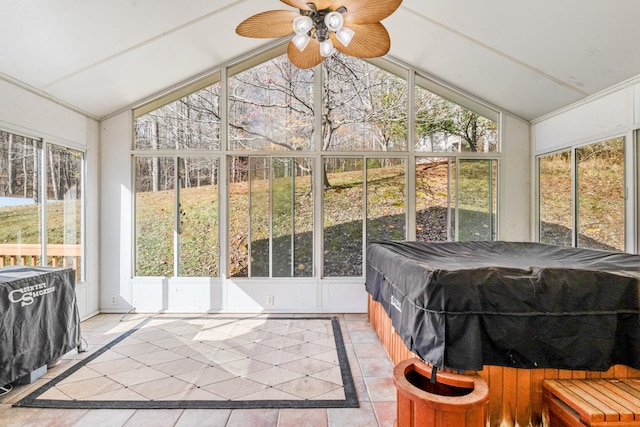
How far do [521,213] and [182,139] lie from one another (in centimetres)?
493

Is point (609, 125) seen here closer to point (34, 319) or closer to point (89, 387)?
point (89, 387)

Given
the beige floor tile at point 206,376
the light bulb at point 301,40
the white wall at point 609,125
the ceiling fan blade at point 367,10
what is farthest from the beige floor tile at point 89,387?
the white wall at point 609,125

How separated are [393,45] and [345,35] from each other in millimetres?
2450

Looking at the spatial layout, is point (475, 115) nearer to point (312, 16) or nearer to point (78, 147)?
point (312, 16)

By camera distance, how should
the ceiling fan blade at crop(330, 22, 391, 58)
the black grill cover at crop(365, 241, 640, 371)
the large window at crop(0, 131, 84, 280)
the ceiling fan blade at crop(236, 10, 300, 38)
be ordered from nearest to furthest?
the black grill cover at crop(365, 241, 640, 371), the ceiling fan blade at crop(236, 10, 300, 38), the ceiling fan blade at crop(330, 22, 391, 58), the large window at crop(0, 131, 84, 280)

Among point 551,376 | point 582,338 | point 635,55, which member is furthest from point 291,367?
point 635,55

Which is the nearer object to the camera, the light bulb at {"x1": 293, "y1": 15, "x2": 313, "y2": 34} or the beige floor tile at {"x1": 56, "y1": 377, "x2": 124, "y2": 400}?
the light bulb at {"x1": 293, "y1": 15, "x2": 313, "y2": 34}

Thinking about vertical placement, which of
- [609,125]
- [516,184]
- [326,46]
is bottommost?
→ [516,184]

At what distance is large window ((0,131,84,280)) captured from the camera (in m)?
3.46

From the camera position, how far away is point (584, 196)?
3.98 m

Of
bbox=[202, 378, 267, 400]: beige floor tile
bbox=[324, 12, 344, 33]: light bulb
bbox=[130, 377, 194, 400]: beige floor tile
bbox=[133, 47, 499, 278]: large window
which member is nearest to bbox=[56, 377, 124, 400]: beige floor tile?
bbox=[130, 377, 194, 400]: beige floor tile

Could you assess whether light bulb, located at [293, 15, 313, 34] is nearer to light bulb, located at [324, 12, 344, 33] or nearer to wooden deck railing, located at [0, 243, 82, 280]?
light bulb, located at [324, 12, 344, 33]

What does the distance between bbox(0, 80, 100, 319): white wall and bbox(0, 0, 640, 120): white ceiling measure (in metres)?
0.15

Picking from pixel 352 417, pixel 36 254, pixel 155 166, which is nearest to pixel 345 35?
pixel 352 417
